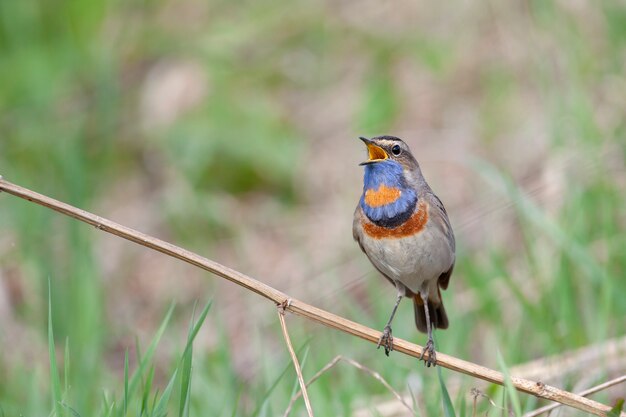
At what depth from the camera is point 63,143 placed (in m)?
7.48

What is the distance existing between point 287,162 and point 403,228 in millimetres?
4021

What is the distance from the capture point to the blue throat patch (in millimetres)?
3965

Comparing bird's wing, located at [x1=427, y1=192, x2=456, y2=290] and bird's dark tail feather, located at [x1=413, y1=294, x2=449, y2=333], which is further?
bird's dark tail feather, located at [x1=413, y1=294, x2=449, y2=333]

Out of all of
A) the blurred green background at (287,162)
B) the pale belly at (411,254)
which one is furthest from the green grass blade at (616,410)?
the blurred green background at (287,162)

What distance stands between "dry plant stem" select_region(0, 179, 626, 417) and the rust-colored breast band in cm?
79

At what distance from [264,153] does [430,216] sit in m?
3.96

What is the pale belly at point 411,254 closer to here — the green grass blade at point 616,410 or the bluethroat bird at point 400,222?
the bluethroat bird at point 400,222

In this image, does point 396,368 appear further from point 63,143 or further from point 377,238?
point 63,143

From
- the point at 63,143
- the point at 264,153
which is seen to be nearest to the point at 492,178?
the point at 264,153

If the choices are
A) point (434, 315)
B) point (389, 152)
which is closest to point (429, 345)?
point (434, 315)

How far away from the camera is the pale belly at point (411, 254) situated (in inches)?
155

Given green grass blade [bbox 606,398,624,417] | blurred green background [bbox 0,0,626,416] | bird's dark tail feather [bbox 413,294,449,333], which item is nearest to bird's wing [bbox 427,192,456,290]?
bird's dark tail feather [bbox 413,294,449,333]

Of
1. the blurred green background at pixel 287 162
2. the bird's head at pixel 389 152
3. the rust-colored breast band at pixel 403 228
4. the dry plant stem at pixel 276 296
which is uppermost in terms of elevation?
the blurred green background at pixel 287 162

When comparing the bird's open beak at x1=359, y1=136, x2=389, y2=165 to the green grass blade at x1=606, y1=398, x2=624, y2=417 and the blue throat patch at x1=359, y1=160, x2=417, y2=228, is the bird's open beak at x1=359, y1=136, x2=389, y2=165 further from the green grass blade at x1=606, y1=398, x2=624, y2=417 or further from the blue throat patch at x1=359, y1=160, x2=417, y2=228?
the green grass blade at x1=606, y1=398, x2=624, y2=417
